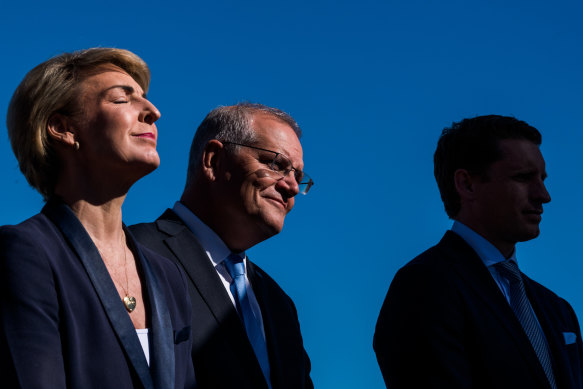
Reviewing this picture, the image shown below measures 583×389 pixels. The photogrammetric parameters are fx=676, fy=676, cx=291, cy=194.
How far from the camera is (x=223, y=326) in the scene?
3.58 metres

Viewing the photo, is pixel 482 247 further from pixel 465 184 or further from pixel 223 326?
pixel 223 326

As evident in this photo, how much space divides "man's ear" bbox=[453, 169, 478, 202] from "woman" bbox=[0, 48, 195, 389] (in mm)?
2565

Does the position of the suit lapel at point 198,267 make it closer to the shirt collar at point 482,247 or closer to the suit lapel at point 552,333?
the shirt collar at point 482,247

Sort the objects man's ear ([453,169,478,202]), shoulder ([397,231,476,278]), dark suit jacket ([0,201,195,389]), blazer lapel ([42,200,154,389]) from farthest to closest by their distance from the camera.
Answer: man's ear ([453,169,478,202])
shoulder ([397,231,476,278])
blazer lapel ([42,200,154,389])
dark suit jacket ([0,201,195,389])

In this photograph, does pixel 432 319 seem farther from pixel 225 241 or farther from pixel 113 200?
pixel 113 200

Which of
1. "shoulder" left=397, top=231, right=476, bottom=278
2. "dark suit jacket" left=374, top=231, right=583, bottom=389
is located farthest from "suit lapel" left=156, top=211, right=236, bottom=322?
"shoulder" left=397, top=231, right=476, bottom=278

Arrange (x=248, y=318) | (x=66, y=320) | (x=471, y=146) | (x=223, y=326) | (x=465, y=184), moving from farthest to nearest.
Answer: (x=471, y=146) → (x=465, y=184) → (x=248, y=318) → (x=223, y=326) → (x=66, y=320)

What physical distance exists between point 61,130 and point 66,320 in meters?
0.88

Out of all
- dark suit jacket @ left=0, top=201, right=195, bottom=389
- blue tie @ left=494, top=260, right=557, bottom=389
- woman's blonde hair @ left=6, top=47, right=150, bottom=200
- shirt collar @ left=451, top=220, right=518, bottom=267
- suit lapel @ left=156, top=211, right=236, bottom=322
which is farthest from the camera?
shirt collar @ left=451, top=220, right=518, bottom=267

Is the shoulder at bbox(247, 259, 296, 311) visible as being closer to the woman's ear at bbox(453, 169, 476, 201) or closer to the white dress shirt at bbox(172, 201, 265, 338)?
the white dress shirt at bbox(172, 201, 265, 338)

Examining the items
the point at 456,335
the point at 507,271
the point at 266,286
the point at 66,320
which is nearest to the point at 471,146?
the point at 507,271

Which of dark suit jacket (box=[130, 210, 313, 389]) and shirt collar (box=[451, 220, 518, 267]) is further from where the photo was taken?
shirt collar (box=[451, 220, 518, 267])

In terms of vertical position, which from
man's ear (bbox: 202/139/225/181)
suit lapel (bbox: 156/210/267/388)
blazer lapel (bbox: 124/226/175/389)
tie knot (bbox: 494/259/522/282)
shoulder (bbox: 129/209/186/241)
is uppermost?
man's ear (bbox: 202/139/225/181)

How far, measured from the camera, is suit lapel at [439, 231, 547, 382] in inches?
165
